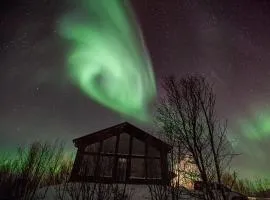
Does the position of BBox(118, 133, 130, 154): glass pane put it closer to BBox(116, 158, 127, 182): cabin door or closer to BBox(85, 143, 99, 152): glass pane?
BBox(116, 158, 127, 182): cabin door

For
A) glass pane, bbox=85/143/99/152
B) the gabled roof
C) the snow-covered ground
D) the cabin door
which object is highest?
the gabled roof

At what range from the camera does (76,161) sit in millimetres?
20500

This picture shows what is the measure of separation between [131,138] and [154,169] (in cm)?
379

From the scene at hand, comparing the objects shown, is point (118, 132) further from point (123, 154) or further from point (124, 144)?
point (123, 154)

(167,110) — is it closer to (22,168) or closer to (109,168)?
(22,168)

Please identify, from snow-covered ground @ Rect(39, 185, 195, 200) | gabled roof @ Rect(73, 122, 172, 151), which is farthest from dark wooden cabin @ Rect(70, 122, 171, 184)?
snow-covered ground @ Rect(39, 185, 195, 200)

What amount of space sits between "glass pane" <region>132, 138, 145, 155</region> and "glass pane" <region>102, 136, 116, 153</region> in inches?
80.0

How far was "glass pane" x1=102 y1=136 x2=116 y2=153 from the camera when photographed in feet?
71.0

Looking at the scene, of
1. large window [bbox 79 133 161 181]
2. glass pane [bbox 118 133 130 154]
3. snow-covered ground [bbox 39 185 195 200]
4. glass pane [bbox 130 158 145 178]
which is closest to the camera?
snow-covered ground [bbox 39 185 195 200]

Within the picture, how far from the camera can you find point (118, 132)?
74.6 ft

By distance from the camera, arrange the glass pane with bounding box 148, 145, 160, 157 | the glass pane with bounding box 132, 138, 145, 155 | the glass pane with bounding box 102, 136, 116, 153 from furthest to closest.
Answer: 1. the glass pane with bounding box 148, 145, 160, 157
2. the glass pane with bounding box 132, 138, 145, 155
3. the glass pane with bounding box 102, 136, 116, 153

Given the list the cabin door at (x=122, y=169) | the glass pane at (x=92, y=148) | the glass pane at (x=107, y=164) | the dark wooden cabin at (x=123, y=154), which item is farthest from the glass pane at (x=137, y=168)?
the glass pane at (x=92, y=148)

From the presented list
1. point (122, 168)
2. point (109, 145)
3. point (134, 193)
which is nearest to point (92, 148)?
point (109, 145)

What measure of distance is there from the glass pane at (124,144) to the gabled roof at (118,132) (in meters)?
0.47
